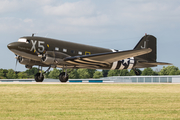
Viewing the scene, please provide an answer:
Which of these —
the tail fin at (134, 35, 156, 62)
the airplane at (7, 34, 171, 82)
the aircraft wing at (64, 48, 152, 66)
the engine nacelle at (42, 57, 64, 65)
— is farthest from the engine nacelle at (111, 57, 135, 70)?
the engine nacelle at (42, 57, 64, 65)

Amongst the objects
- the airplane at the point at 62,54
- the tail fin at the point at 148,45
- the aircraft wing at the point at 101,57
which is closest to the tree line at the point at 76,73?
the tail fin at the point at 148,45

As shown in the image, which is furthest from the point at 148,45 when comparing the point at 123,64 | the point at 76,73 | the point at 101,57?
the point at 76,73

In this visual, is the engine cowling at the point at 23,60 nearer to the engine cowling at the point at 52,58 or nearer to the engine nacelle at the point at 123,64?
the engine cowling at the point at 52,58

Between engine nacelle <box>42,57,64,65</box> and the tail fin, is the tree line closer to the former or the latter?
the tail fin

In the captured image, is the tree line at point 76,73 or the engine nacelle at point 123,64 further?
the tree line at point 76,73

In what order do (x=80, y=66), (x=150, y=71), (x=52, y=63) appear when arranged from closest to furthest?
(x=52, y=63)
(x=80, y=66)
(x=150, y=71)

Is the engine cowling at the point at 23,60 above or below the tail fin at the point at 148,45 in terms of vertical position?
below

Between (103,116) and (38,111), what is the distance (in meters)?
2.40

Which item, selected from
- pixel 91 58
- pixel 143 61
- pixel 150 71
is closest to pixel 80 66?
pixel 91 58

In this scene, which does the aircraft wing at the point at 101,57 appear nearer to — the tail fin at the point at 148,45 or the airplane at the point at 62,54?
the airplane at the point at 62,54

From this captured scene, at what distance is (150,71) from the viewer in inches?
4835

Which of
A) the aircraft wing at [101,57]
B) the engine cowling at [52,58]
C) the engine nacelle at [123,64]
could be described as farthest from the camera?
the engine nacelle at [123,64]

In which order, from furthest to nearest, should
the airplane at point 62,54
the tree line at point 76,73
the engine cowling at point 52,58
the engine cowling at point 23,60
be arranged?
the tree line at point 76,73
the engine cowling at point 23,60
the airplane at point 62,54
the engine cowling at point 52,58

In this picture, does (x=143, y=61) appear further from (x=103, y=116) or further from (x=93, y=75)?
(x=93, y=75)
